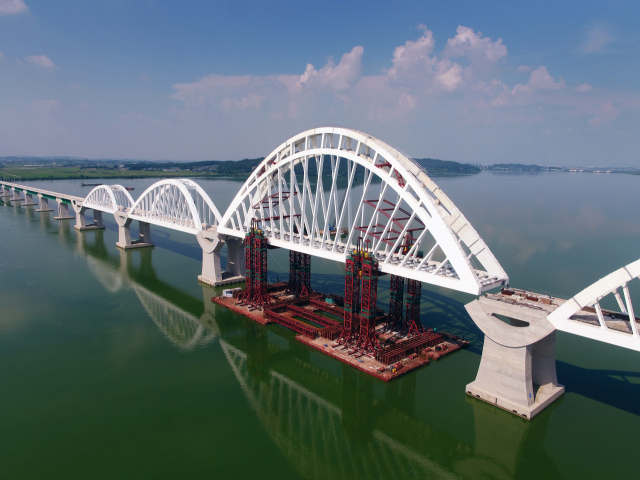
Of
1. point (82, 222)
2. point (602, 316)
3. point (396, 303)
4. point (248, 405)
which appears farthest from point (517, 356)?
point (82, 222)

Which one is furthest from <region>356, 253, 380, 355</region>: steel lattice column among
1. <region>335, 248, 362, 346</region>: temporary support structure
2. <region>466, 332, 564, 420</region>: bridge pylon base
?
<region>466, 332, 564, 420</region>: bridge pylon base

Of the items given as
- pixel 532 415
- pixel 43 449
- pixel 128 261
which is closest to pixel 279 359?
pixel 43 449

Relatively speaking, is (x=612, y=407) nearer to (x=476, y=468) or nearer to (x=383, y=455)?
(x=476, y=468)

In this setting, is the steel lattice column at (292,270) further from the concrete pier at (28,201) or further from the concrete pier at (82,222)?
the concrete pier at (28,201)

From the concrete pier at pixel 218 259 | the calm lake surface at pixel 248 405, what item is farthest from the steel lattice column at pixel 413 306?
the concrete pier at pixel 218 259

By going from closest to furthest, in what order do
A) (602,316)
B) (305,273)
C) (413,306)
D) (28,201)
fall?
(602,316)
(413,306)
(305,273)
(28,201)

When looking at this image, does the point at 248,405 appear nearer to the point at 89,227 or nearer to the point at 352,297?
the point at 352,297
